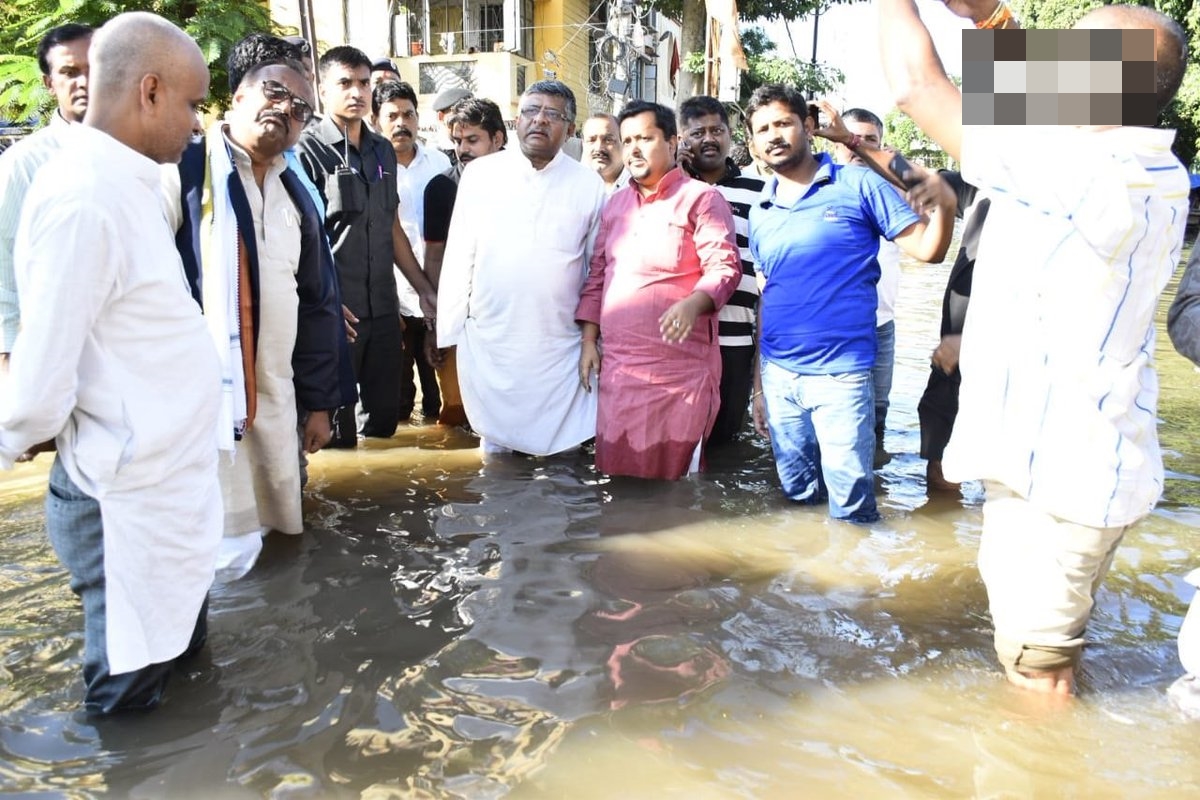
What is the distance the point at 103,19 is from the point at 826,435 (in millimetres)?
13388

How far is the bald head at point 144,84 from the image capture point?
7.11ft

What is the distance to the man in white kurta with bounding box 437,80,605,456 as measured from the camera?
461 centimetres

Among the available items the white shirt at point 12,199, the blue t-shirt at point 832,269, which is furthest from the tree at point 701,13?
the white shirt at point 12,199

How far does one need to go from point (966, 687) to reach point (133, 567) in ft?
7.28

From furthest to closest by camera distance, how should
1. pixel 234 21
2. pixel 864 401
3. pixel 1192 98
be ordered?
pixel 1192 98, pixel 234 21, pixel 864 401

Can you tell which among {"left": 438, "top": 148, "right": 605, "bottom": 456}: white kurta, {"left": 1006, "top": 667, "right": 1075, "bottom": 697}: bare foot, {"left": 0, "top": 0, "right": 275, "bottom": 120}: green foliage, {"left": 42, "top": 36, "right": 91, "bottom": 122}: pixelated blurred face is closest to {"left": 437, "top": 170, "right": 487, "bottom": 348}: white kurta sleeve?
{"left": 438, "top": 148, "right": 605, "bottom": 456}: white kurta

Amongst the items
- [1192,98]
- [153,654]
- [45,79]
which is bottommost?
[153,654]

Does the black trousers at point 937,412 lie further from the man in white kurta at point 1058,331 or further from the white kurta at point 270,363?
the white kurta at point 270,363

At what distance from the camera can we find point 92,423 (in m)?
2.16

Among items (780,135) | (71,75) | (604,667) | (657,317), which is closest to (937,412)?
(657,317)

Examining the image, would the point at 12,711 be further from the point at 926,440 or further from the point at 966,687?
the point at 926,440

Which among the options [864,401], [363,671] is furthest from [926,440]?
[363,671]

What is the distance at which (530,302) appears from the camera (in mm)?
4637

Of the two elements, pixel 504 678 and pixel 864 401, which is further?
pixel 864 401
